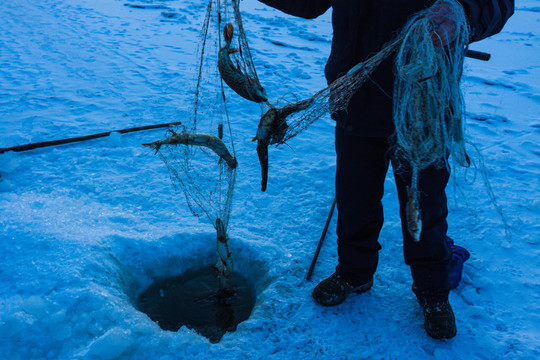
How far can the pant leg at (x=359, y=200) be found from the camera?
2299 millimetres

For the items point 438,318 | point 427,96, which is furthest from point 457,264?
point 427,96

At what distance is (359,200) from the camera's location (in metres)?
2.43

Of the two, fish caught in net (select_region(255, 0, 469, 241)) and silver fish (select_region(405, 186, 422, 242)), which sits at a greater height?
fish caught in net (select_region(255, 0, 469, 241))

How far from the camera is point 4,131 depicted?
456cm

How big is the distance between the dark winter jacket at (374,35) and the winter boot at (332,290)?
98cm

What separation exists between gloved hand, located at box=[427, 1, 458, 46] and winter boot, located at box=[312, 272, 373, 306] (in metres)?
1.51

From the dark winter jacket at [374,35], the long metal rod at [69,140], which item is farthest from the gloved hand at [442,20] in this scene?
the long metal rod at [69,140]

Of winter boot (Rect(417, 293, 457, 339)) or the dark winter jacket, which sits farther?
winter boot (Rect(417, 293, 457, 339))

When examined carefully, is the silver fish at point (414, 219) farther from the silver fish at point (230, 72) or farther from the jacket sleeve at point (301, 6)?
the jacket sleeve at point (301, 6)

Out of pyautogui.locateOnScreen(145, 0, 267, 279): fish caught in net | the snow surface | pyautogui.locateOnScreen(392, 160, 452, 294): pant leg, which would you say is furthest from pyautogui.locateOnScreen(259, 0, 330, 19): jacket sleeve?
the snow surface

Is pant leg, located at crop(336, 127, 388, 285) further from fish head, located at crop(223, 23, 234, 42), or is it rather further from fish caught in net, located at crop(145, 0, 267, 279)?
fish head, located at crop(223, 23, 234, 42)

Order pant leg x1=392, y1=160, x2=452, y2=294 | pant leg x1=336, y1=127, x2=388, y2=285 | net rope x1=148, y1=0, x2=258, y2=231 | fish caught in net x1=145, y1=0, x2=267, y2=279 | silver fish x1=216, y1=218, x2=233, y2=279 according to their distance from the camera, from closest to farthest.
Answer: fish caught in net x1=145, y1=0, x2=267, y2=279 → pant leg x1=392, y1=160, x2=452, y2=294 → pant leg x1=336, y1=127, x2=388, y2=285 → silver fish x1=216, y1=218, x2=233, y2=279 → net rope x1=148, y1=0, x2=258, y2=231

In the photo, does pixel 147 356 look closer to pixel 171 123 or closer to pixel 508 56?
pixel 171 123

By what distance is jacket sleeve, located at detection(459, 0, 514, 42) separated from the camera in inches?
73.0
